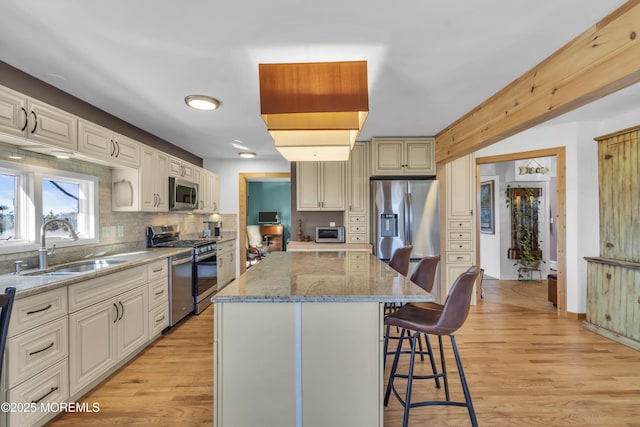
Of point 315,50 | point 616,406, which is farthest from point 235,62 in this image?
point 616,406

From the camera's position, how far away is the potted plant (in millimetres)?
5941

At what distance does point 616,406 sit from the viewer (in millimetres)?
2043

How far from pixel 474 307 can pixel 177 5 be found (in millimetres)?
4474

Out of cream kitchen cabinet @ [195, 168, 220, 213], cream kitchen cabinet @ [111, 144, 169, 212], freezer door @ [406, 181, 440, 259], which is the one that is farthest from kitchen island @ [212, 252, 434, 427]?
cream kitchen cabinet @ [195, 168, 220, 213]

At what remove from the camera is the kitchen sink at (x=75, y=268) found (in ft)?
7.32

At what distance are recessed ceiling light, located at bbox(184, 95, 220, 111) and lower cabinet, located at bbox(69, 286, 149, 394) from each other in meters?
1.73

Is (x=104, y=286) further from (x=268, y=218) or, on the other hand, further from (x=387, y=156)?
(x=268, y=218)

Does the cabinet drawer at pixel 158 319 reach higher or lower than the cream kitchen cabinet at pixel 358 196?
lower

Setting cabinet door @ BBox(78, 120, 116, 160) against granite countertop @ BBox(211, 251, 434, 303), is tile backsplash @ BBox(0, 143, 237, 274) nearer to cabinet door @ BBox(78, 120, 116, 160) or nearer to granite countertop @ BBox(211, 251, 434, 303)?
cabinet door @ BBox(78, 120, 116, 160)

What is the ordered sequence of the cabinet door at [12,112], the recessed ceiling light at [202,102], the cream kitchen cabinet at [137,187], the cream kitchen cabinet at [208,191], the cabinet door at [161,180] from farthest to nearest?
1. the cream kitchen cabinet at [208,191]
2. the cabinet door at [161,180]
3. the cream kitchen cabinet at [137,187]
4. the recessed ceiling light at [202,102]
5. the cabinet door at [12,112]

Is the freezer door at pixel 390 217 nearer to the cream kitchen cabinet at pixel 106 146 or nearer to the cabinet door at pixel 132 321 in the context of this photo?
the cabinet door at pixel 132 321

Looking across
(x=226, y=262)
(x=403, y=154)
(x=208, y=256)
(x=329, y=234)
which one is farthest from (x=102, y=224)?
(x=403, y=154)

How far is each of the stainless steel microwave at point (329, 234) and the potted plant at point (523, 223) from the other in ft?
12.0

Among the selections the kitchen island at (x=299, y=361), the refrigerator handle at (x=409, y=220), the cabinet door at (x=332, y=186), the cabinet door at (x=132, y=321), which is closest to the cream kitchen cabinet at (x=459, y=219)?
the refrigerator handle at (x=409, y=220)
